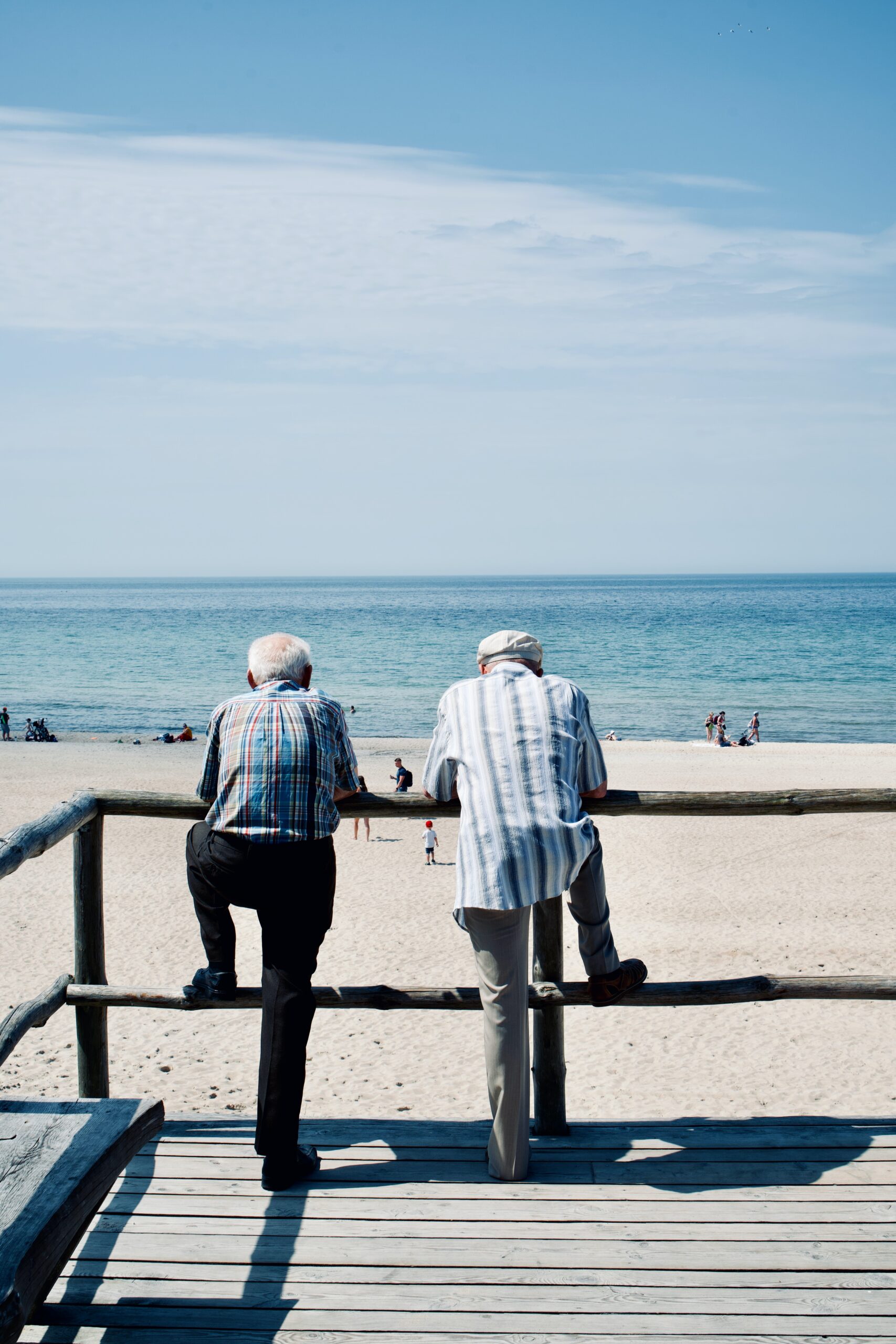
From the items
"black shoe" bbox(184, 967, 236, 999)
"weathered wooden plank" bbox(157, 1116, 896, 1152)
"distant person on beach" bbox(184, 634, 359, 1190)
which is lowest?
"weathered wooden plank" bbox(157, 1116, 896, 1152)

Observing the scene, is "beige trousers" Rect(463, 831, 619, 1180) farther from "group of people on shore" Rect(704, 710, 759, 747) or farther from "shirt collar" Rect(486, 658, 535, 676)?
"group of people on shore" Rect(704, 710, 759, 747)

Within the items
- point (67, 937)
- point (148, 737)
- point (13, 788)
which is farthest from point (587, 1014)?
point (148, 737)

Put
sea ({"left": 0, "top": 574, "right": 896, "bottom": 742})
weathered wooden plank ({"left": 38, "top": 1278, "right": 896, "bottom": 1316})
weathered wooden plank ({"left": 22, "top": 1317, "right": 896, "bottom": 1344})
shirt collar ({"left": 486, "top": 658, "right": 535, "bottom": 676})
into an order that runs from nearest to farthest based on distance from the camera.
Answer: weathered wooden plank ({"left": 22, "top": 1317, "right": 896, "bottom": 1344}), weathered wooden plank ({"left": 38, "top": 1278, "right": 896, "bottom": 1316}), shirt collar ({"left": 486, "top": 658, "right": 535, "bottom": 676}), sea ({"left": 0, "top": 574, "right": 896, "bottom": 742})

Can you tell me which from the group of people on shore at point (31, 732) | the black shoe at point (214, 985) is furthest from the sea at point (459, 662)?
the black shoe at point (214, 985)

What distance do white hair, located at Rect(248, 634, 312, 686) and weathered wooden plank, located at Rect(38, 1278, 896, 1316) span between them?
1.75m

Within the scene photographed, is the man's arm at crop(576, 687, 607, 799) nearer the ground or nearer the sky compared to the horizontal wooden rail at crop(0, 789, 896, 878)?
nearer the sky

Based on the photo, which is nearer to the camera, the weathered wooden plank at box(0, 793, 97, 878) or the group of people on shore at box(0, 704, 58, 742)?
the weathered wooden plank at box(0, 793, 97, 878)

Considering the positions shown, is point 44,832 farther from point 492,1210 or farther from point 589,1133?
point 589,1133

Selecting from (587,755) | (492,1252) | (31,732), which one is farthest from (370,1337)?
(31,732)

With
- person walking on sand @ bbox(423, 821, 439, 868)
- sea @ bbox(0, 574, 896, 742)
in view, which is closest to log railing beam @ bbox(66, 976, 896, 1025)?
person walking on sand @ bbox(423, 821, 439, 868)

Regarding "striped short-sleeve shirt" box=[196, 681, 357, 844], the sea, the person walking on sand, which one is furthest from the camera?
the sea

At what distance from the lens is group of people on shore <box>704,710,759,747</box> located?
3396 cm

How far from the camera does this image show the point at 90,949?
384 cm

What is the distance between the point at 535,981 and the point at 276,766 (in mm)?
1241
